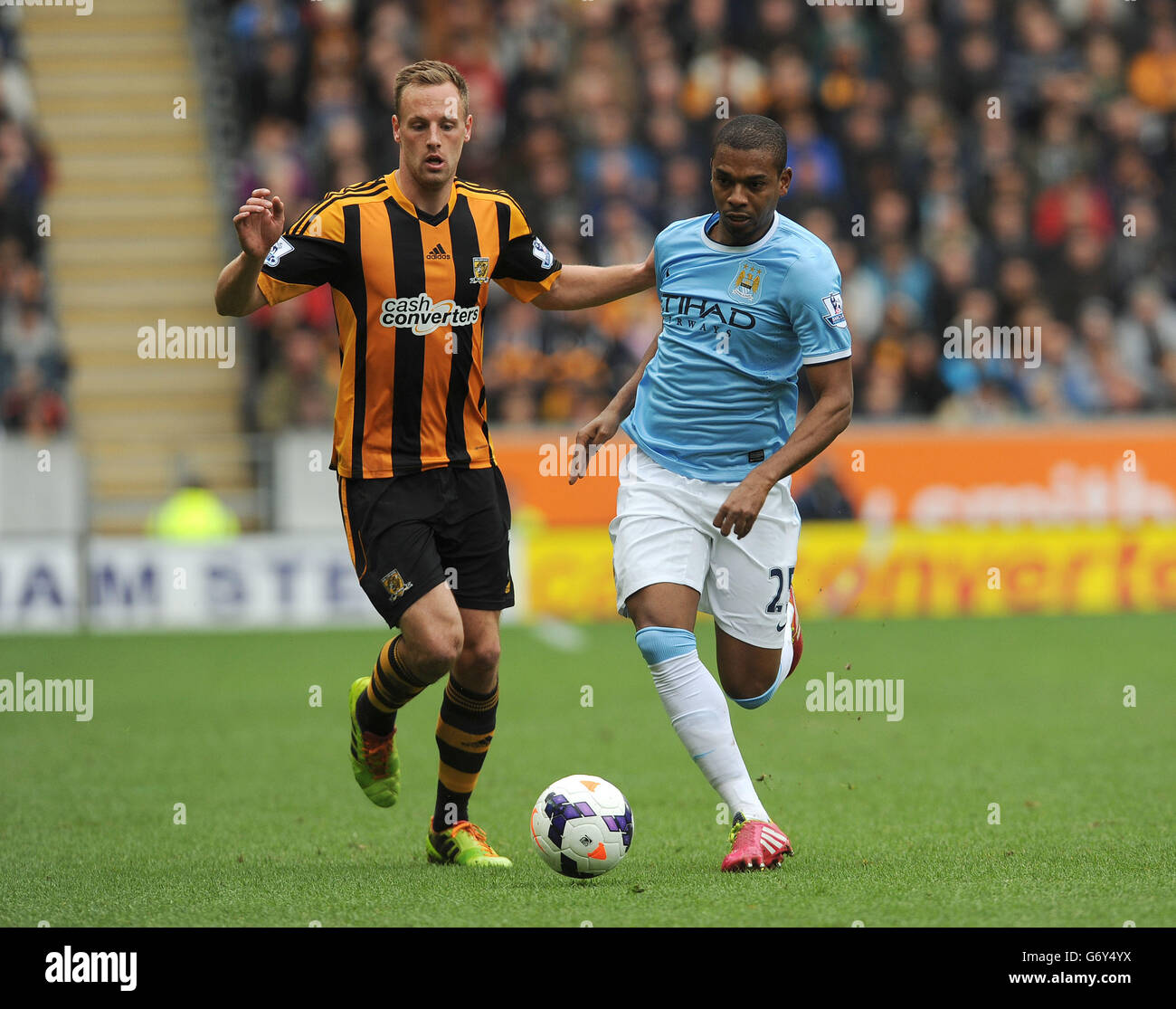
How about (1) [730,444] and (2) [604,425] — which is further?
(2) [604,425]

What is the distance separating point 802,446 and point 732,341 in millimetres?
527

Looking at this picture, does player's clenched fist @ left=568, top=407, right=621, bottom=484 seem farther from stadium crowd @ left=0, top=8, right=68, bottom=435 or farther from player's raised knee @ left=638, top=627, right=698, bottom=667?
stadium crowd @ left=0, top=8, right=68, bottom=435

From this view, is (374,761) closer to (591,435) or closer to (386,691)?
(386,691)

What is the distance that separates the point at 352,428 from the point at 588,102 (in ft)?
40.9

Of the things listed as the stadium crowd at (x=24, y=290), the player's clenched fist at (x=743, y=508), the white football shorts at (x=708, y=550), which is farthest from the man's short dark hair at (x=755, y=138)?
the stadium crowd at (x=24, y=290)

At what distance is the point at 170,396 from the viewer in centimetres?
1800

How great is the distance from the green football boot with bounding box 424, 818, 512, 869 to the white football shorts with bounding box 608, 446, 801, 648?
0.95 m

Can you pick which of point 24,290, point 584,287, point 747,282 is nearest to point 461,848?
point 584,287

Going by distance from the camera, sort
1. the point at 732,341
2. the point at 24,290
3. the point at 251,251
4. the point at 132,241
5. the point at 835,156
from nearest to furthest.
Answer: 1. the point at 251,251
2. the point at 732,341
3. the point at 24,290
4. the point at 835,156
5. the point at 132,241

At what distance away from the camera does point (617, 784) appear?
25.8 feet

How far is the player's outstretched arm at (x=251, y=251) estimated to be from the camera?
220 inches

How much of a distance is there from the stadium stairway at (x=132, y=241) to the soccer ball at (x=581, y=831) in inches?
442

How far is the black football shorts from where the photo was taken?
19.1ft

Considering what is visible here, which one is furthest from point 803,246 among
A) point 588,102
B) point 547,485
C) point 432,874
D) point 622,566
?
point 588,102
